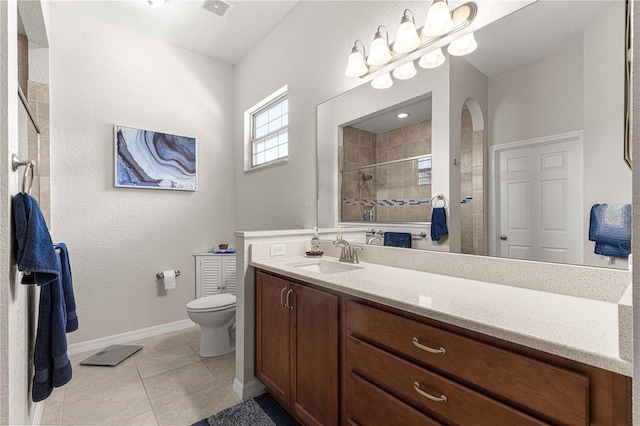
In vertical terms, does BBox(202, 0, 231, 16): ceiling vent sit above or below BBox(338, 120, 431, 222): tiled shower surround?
above

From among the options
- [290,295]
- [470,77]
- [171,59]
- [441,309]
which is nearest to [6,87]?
[290,295]

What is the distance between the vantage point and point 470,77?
4.80 feet

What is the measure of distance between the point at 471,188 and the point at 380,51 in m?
1.03

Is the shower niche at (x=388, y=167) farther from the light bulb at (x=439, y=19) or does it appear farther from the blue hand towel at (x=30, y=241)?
the blue hand towel at (x=30, y=241)

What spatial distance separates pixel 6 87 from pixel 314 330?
1.47 m

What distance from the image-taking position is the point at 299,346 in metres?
1.57

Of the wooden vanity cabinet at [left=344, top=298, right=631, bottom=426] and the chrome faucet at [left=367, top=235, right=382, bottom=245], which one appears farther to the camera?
the chrome faucet at [left=367, top=235, right=382, bottom=245]

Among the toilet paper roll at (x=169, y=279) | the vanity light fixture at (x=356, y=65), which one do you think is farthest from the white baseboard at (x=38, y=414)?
the vanity light fixture at (x=356, y=65)

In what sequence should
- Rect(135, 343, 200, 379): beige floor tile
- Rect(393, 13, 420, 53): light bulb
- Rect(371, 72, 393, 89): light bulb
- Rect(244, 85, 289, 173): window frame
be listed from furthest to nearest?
Rect(244, 85, 289, 173): window frame < Rect(135, 343, 200, 379): beige floor tile < Rect(371, 72, 393, 89): light bulb < Rect(393, 13, 420, 53): light bulb

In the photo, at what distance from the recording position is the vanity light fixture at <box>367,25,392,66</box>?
1823 mm

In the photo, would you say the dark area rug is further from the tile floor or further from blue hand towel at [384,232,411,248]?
blue hand towel at [384,232,411,248]

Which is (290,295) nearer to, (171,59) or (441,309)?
(441,309)

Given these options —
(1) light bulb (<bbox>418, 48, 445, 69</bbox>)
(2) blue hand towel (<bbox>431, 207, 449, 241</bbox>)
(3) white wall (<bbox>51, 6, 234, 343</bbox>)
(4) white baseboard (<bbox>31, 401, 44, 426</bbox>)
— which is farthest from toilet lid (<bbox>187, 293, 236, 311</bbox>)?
(1) light bulb (<bbox>418, 48, 445, 69</bbox>)

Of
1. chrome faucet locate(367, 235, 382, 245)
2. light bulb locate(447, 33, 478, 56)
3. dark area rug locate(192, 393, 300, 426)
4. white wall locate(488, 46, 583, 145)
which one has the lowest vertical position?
dark area rug locate(192, 393, 300, 426)
